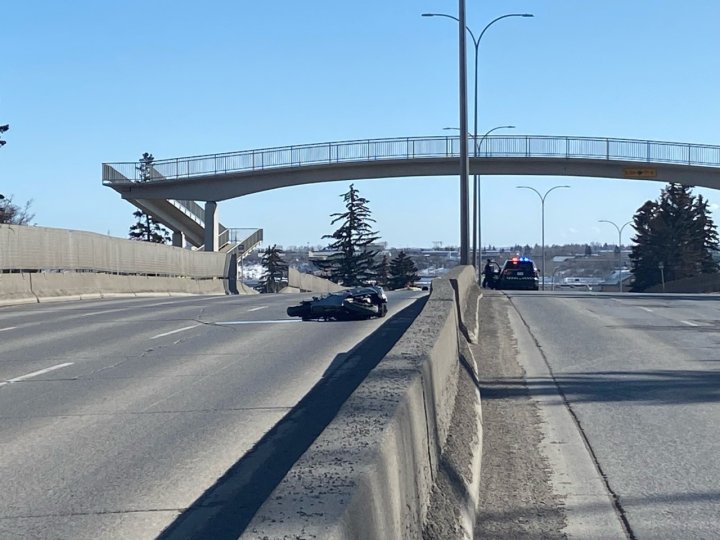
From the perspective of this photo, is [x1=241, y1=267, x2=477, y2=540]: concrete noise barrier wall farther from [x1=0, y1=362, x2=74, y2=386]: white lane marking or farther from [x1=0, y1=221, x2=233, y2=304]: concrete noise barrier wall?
[x1=0, y1=221, x2=233, y2=304]: concrete noise barrier wall

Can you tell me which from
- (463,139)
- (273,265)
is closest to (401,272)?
(273,265)

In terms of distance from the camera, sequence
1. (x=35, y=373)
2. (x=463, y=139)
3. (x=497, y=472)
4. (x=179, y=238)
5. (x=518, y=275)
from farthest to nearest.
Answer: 1. (x=179, y=238)
2. (x=518, y=275)
3. (x=463, y=139)
4. (x=35, y=373)
5. (x=497, y=472)

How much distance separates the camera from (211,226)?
5816cm

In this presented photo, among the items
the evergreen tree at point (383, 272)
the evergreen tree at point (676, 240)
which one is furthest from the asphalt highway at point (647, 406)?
the evergreen tree at point (383, 272)

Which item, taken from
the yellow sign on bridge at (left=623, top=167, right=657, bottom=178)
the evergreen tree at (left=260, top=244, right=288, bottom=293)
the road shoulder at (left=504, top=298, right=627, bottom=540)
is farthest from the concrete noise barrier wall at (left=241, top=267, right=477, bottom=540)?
the evergreen tree at (left=260, top=244, right=288, bottom=293)

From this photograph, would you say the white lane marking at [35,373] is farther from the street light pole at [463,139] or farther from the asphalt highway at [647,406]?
the street light pole at [463,139]

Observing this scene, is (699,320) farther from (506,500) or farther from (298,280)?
(298,280)

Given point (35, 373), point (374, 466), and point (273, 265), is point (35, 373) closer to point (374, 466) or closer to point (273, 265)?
point (374, 466)

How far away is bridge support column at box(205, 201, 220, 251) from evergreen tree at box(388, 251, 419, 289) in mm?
48224

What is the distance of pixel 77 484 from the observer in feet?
26.2

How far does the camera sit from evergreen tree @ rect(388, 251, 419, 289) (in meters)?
107

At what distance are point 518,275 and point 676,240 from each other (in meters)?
40.8

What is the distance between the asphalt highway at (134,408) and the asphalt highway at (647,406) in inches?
125

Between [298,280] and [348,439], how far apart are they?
6857cm
